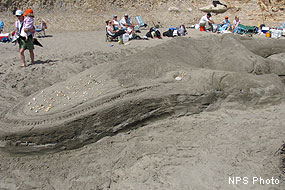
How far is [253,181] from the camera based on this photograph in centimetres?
235

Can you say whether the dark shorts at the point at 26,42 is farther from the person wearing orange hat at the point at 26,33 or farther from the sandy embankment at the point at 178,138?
the sandy embankment at the point at 178,138

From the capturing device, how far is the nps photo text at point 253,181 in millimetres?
2332

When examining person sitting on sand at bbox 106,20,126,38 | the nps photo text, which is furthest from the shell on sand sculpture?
the nps photo text

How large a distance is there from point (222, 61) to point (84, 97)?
8.13 ft

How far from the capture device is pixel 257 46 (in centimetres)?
523

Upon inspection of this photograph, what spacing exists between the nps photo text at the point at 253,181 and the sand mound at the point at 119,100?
1.07m

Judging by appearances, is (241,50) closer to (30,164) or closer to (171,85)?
(171,85)

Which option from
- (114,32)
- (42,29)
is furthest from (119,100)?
(42,29)

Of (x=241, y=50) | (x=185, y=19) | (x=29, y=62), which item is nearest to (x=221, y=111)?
(x=241, y=50)

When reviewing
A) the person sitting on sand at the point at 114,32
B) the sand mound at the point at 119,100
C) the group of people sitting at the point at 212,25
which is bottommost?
the group of people sitting at the point at 212,25

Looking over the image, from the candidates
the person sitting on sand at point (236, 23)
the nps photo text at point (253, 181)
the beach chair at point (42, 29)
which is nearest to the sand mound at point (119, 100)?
the nps photo text at point (253, 181)

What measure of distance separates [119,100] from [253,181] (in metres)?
1.56

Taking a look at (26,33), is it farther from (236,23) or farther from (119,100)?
(236,23)

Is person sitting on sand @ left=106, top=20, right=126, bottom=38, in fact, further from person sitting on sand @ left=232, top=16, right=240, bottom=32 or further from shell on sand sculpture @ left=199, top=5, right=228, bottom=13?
shell on sand sculpture @ left=199, top=5, right=228, bottom=13
